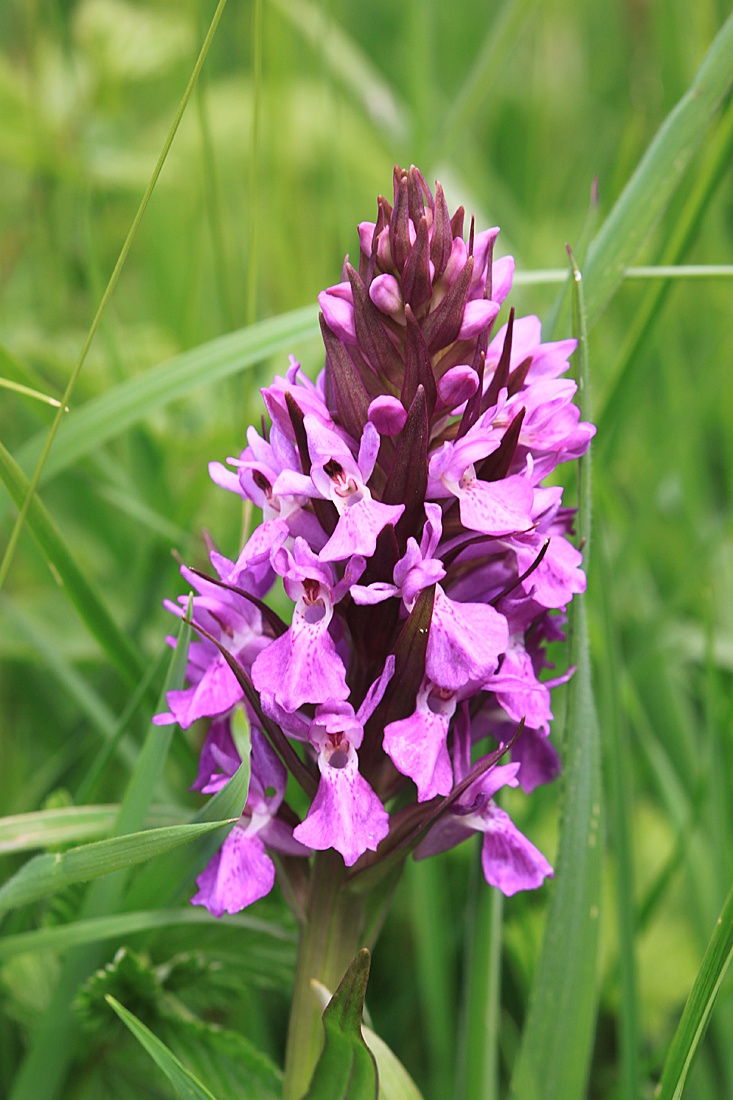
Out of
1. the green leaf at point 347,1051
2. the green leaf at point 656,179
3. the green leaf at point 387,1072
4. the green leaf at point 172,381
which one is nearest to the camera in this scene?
the green leaf at point 347,1051

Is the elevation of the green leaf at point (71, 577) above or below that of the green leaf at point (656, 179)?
below

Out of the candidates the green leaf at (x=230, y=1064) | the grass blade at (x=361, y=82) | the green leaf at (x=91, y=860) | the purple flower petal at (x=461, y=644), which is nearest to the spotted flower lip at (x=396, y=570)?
the purple flower petal at (x=461, y=644)

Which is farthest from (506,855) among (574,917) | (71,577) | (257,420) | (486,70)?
(486,70)

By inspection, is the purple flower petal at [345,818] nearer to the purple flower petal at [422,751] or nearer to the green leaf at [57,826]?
the purple flower petal at [422,751]

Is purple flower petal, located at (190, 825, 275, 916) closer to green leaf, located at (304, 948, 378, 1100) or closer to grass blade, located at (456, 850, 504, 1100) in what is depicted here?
green leaf, located at (304, 948, 378, 1100)

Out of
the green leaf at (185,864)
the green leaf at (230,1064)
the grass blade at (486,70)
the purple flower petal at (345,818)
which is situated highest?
the grass blade at (486,70)
